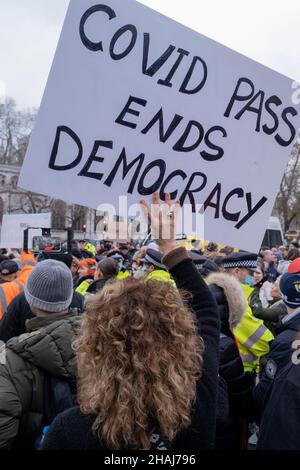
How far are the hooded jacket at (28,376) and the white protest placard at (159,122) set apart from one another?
0.67m

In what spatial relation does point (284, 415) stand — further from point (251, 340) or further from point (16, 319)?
point (16, 319)

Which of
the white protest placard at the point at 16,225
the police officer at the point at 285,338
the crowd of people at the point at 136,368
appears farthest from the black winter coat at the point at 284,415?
the white protest placard at the point at 16,225

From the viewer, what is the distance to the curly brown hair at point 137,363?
136cm

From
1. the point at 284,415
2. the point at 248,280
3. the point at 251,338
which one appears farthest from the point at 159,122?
the point at 248,280

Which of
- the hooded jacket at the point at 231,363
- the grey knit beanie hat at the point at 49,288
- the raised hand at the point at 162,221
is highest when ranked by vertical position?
the raised hand at the point at 162,221

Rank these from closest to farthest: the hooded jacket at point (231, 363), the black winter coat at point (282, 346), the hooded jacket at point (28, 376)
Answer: the hooded jacket at point (28, 376)
the black winter coat at point (282, 346)
the hooded jacket at point (231, 363)

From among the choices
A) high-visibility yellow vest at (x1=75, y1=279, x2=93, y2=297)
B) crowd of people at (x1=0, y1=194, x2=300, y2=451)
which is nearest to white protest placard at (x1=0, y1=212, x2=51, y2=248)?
high-visibility yellow vest at (x1=75, y1=279, x2=93, y2=297)

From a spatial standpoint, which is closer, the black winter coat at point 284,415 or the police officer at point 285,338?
the black winter coat at point 284,415

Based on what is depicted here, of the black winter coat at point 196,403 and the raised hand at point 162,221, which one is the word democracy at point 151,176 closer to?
the raised hand at point 162,221

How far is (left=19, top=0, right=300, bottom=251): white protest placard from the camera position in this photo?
2.11m

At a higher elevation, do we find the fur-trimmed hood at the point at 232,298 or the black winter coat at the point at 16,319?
the fur-trimmed hood at the point at 232,298

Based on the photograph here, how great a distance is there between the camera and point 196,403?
1.51m

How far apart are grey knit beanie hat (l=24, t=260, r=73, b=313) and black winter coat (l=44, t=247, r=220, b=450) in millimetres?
1022

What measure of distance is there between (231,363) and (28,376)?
1.39 metres
